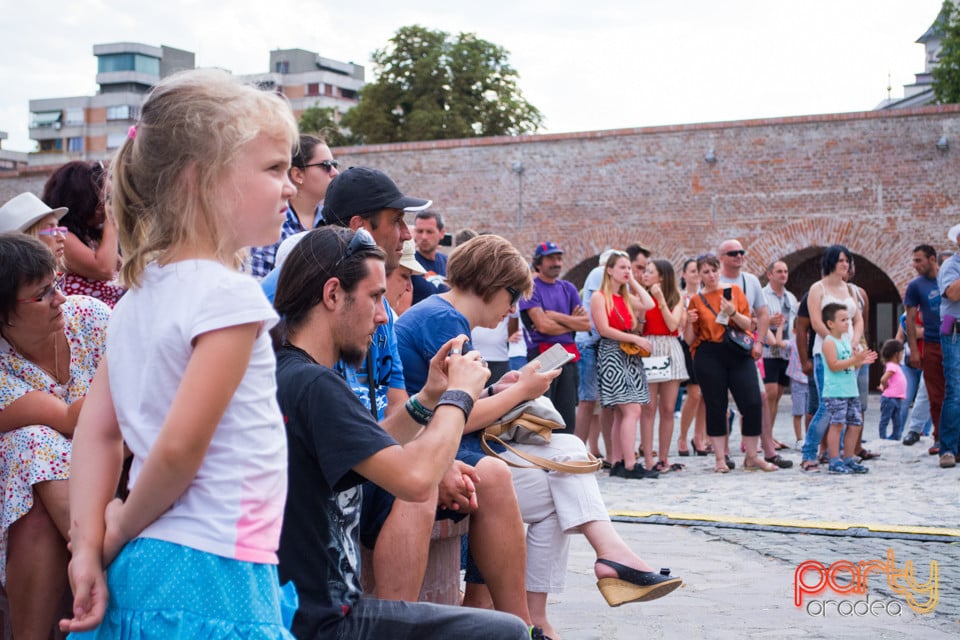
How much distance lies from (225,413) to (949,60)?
40.1m

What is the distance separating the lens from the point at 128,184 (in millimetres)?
2055

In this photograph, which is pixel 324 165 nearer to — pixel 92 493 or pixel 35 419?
pixel 35 419

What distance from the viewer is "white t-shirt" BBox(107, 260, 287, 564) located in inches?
75.2

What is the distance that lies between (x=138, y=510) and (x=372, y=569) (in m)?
1.56

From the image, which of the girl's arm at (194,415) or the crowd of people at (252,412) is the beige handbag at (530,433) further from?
the girl's arm at (194,415)

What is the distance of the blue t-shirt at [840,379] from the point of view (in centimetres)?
965

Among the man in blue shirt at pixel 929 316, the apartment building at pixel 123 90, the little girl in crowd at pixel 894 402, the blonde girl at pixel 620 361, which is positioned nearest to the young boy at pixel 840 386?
the man in blue shirt at pixel 929 316

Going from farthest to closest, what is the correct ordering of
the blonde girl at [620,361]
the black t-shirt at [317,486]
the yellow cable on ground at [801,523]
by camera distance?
1. the blonde girl at [620,361]
2. the yellow cable on ground at [801,523]
3. the black t-shirt at [317,486]

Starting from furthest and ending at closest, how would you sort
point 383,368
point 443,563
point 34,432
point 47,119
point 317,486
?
point 47,119 < point 383,368 < point 443,563 < point 34,432 < point 317,486

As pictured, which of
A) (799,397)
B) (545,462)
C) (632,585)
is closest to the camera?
(632,585)

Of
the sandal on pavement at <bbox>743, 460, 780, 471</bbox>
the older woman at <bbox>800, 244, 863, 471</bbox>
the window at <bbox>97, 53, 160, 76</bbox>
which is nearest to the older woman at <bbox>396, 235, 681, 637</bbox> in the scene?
the sandal on pavement at <bbox>743, 460, 780, 471</bbox>

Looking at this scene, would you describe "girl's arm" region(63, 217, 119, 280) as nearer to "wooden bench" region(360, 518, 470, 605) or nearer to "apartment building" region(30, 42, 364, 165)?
"wooden bench" region(360, 518, 470, 605)

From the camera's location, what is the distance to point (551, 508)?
4.32 m

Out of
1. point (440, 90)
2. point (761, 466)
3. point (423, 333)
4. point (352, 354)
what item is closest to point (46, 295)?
point (352, 354)
